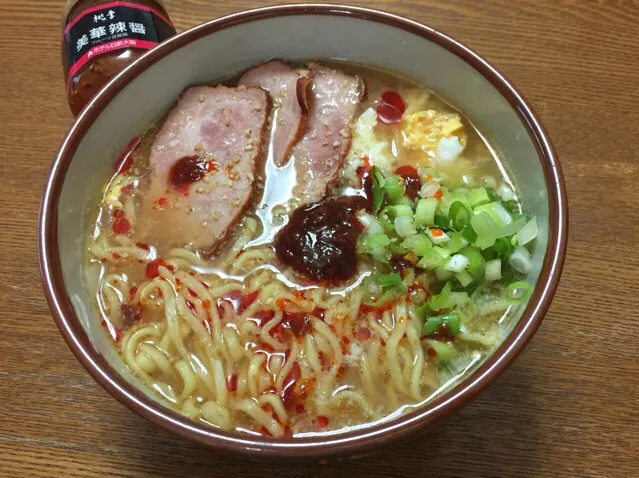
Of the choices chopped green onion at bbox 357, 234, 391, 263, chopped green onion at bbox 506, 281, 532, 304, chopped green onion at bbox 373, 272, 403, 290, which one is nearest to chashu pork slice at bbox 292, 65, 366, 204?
chopped green onion at bbox 357, 234, 391, 263

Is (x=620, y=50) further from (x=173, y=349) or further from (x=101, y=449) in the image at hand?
(x=101, y=449)

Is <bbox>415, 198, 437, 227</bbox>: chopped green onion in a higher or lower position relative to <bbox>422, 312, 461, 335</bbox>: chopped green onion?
higher

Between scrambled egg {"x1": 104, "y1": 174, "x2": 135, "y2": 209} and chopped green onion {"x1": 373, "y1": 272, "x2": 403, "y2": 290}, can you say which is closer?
chopped green onion {"x1": 373, "y1": 272, "x2": 403, "y2": 290}

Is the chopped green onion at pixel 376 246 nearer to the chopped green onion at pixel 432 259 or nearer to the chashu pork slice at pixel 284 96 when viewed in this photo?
the chopped green onion at pixel 432 259

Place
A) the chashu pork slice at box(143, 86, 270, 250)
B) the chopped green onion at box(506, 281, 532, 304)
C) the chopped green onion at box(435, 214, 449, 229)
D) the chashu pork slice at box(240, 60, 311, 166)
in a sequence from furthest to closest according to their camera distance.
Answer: the chashu pork slice at box(240, 60, 311, 166)
the chashu pork slice at box(143, 86, 270, 250)
the chopped green onion at box(435, 214, 449, 229)
the chopped green onion at box(506, 281, 532, 304)

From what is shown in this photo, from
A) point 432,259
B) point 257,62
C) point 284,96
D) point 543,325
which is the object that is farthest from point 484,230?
point 257,62

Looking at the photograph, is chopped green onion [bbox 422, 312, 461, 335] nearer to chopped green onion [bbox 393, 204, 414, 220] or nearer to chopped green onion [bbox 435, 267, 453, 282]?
chopped green onion [bbox 435, 267, 453, 282]

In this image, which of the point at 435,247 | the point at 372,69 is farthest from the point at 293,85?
the point at 435,247

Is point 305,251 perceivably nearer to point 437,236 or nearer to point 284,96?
point 437,236
